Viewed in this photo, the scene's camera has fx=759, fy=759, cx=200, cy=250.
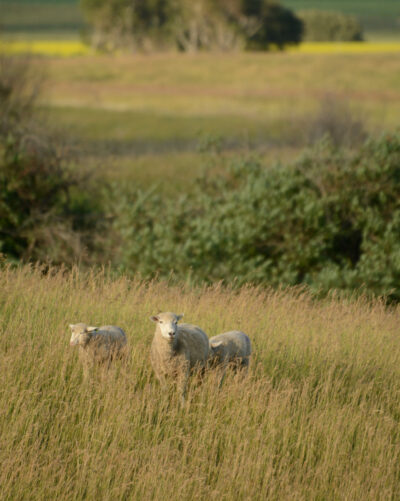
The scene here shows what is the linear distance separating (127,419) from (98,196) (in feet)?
46.3

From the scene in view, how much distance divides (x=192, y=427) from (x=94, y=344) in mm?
1282

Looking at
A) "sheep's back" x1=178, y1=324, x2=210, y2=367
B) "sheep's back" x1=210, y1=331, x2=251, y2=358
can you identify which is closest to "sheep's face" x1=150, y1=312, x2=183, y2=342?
"sheep's back" x1=178, y1=324, x2=210, y2=367

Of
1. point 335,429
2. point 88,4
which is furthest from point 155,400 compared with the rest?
point 88,4

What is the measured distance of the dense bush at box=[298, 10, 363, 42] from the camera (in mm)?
128875

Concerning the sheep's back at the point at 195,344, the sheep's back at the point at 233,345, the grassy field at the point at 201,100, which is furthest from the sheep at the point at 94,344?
the grassy field at the point at 201,100

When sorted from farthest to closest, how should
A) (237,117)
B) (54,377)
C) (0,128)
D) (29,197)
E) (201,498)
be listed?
(237,117)
(0,128)
(29,197)
(54,377)
(201,498)

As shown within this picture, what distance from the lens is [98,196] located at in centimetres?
2059

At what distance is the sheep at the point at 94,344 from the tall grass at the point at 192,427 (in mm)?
191

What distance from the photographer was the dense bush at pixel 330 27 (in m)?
129

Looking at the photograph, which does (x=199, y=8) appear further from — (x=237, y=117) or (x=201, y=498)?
(x=201, y=498)

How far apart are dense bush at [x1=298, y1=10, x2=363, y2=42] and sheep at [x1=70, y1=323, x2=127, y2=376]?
12677 centimetres

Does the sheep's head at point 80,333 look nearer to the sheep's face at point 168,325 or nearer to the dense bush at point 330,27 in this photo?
the sheep's face at point 168,325

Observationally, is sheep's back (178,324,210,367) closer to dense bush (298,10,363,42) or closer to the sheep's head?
the sheep's head

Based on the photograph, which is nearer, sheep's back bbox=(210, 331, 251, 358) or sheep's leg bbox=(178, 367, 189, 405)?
sheep's leg bbox=(178, 367, 189, 405)
